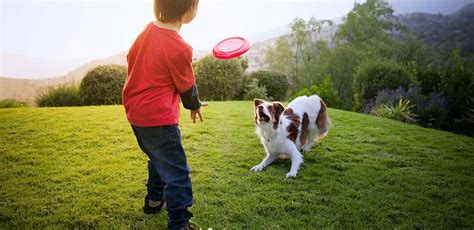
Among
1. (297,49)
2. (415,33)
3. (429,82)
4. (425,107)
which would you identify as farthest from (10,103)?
(415,33)

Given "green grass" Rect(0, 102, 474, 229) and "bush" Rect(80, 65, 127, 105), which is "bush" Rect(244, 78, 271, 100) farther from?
"green grass" Rect(0, 102, 474, 229)

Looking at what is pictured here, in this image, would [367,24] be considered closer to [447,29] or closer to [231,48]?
[447,29]

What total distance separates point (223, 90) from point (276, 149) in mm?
7496

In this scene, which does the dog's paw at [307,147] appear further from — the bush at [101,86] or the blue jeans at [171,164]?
the bush at [101,86]

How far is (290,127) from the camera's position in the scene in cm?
473

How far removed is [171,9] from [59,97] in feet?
30.5

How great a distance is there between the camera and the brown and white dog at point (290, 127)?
4312 millimetres

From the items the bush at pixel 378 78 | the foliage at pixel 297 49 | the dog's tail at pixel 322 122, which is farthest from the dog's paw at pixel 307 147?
the foliage at pixel 297 49

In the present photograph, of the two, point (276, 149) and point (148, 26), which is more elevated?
point (148, 26)

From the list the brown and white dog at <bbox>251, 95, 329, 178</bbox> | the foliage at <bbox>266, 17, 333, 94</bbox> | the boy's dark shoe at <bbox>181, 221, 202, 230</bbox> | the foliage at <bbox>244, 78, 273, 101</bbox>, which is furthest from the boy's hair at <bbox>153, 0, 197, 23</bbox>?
the foliage at <bbox>266, 17, 333, 94</bbox>

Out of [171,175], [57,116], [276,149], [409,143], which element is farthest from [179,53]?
[57,116]

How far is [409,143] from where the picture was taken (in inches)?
229

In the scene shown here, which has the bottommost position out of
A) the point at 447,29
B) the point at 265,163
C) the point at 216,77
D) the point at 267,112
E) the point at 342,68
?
the point at 265,163

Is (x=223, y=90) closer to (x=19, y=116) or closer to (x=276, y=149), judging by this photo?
(x=19, y=116)
